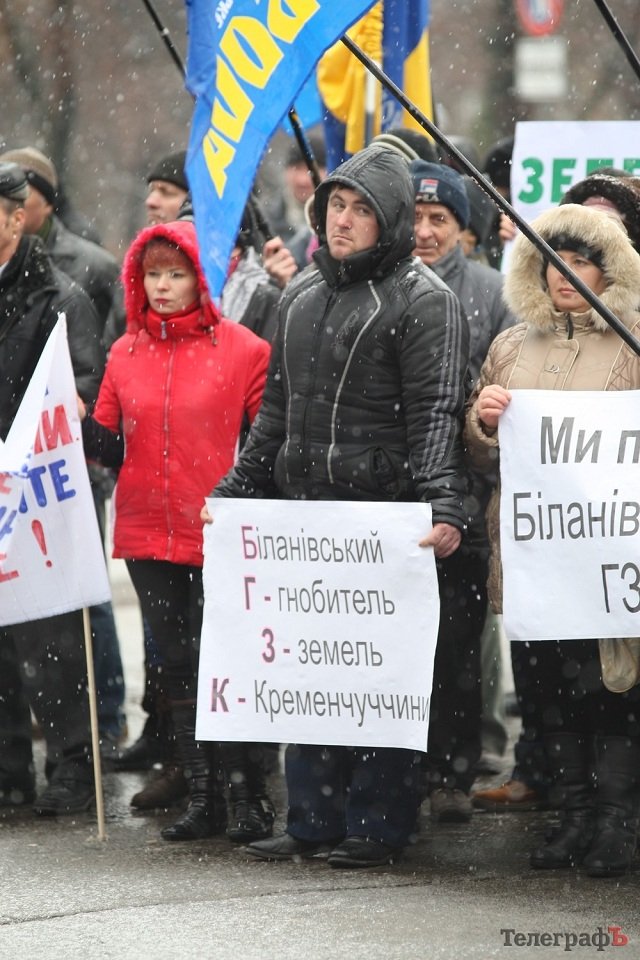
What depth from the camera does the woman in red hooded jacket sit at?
6895 millimetres

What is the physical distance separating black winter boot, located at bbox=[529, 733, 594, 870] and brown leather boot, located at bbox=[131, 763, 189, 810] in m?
1.61

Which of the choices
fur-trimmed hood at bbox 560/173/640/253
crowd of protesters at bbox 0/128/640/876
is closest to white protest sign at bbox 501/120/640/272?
crowd of protesters at bbox 0/128/640/876

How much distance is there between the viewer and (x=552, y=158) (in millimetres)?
→ 8391

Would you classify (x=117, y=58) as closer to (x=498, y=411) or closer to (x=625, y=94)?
(x=625, y=94)

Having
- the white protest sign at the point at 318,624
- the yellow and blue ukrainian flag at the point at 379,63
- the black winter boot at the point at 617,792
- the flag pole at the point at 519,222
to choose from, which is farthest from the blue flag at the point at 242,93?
the yellow and blue ukrainian flag at the point at 379,63

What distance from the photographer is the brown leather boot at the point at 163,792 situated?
7.38 metres

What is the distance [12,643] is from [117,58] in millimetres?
16652

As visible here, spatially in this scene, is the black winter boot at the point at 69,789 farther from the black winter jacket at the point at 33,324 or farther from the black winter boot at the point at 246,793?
the black winter jacket at the point at 33,324

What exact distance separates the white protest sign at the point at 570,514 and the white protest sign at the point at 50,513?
1.60 meters

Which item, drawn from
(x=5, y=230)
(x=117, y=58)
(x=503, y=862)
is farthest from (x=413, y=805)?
(x=117, y=58)

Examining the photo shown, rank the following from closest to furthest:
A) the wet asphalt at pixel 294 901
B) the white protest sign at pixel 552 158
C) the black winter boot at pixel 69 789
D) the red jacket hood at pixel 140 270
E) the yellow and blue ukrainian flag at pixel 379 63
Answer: the wet asphalt at pixel 294 901 < the red jacket hood at pixel 140 270 < the black winter boot at pixel 69 789 < the white protest sign at pixel 552 158 < the yellow and blue ukrainian flag at pixel 379 63

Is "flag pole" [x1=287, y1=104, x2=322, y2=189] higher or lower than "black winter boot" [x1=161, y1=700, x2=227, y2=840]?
higher

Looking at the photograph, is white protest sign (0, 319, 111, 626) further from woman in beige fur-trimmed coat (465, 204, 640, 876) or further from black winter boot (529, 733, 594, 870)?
black winter boot (529, 733, 594, 870)

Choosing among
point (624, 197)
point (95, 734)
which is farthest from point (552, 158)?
point (95, 734)
